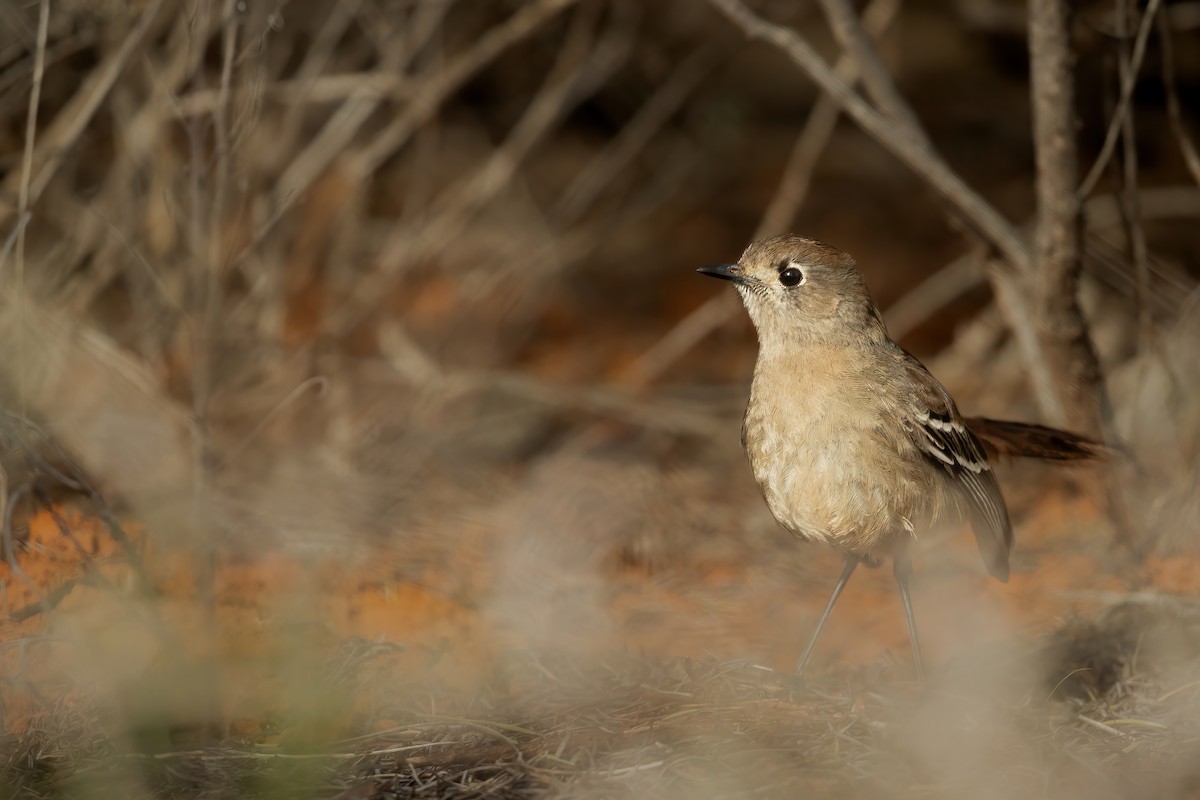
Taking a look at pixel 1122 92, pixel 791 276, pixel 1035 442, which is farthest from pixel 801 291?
pixel 1122 92

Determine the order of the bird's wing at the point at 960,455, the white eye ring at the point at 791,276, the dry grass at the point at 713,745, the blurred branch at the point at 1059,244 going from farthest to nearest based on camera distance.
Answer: the blurred branch at the point at 1059,244 < the white eye ring at the point at 791,276 < the bird's wing at the point at 960,455 < the dry grass at the point at 713,745

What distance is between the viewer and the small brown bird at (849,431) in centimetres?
409

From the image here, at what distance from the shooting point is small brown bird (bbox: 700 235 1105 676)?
13.4 feet

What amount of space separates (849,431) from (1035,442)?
3.43 feet

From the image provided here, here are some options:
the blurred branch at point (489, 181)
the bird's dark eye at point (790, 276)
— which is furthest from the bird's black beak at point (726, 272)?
the blurred branch at point (489, 181)

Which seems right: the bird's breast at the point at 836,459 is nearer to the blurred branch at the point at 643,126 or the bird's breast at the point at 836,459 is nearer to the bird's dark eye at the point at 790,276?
the bird's dark eye at the point at 790,276

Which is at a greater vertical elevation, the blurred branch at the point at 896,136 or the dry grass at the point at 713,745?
the blurred branch at the point at 896,136

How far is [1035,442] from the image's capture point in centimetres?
474

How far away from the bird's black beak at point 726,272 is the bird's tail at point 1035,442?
3.46ft

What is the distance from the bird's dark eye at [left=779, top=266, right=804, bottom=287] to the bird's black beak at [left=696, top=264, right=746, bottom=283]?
14 cm

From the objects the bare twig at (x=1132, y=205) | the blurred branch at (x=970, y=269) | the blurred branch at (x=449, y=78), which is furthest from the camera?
the blurred branch at (x=970, y=269)

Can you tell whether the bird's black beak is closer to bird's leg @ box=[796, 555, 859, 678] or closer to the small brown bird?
the small brown bird

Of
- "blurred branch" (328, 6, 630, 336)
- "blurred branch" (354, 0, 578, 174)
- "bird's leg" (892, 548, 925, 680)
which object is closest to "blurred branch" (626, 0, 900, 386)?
"blurred branch" (328, 6, 630, 336)

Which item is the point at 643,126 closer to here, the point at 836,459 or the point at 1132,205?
the point at 1132,205
